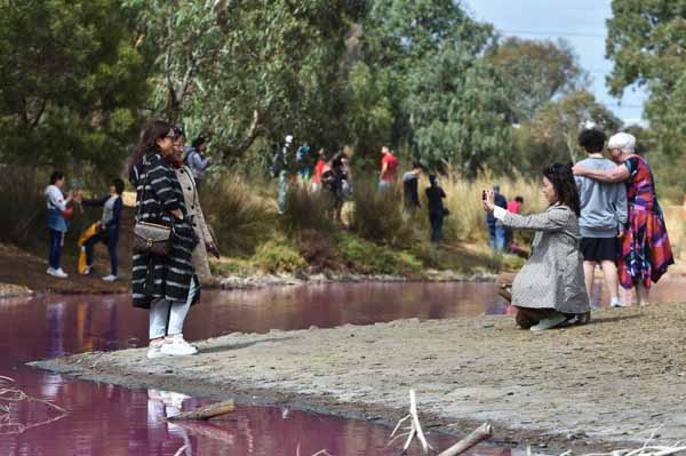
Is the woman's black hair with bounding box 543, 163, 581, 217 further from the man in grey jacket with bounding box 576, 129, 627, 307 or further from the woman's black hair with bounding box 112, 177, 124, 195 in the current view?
the woman's black hair with bounding box 112, 177, 124, 195

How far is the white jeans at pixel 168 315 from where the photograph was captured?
12.4 m

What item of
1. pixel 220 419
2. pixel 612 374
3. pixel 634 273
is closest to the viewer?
pixel 220 419

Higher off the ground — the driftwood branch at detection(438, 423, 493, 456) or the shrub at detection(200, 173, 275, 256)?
the shrub at detection(200, 173, 275, 256)

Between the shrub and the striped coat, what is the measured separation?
1513 cm

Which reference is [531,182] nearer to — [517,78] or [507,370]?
[507,370]

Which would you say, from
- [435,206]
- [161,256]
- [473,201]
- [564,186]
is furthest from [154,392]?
[473,201]

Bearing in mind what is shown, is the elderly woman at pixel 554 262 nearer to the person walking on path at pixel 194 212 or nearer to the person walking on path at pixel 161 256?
the person walking on path at pixel 194 212

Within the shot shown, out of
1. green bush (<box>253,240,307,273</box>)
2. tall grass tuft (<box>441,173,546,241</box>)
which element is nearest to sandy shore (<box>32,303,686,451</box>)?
green bush (<box>253,240,307,273</box>)

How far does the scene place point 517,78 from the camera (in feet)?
281

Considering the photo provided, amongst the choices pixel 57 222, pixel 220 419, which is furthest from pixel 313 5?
pixel 220 419

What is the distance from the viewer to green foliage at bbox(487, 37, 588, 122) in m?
85.5

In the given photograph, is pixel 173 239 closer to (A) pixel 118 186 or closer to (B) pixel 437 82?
(A) pixel 118 186

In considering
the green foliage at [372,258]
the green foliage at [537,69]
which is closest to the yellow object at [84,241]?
the green foliage at [372,258]

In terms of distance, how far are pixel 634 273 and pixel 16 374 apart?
6123 millimetres
